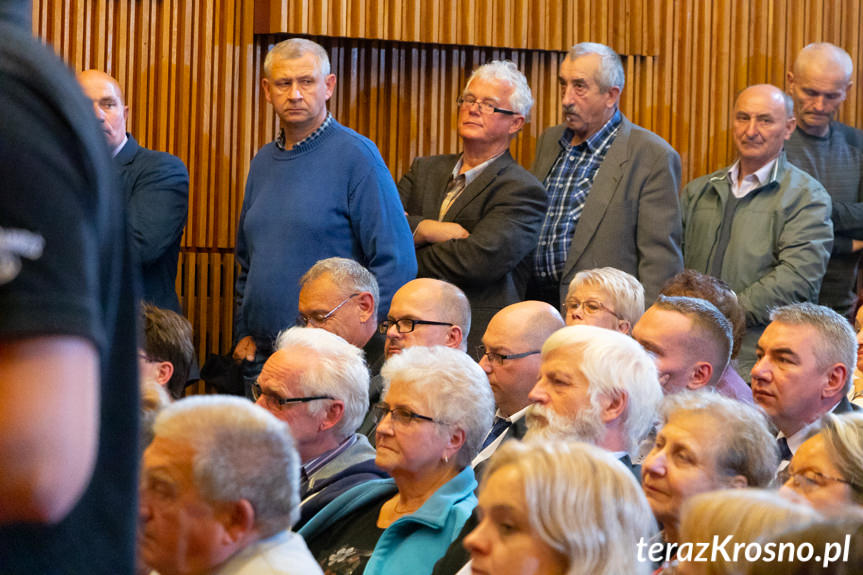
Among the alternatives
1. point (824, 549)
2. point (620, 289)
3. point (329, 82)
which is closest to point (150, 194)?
point (329, 82)

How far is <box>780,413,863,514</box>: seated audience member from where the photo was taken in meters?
2.10

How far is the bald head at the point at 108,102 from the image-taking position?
4355mm

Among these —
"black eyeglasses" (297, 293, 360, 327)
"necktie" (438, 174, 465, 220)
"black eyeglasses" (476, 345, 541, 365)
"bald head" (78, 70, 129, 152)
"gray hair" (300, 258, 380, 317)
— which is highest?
"bald head" (78, 70, 129, 152)

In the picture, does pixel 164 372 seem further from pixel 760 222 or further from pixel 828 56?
pixel 828 56

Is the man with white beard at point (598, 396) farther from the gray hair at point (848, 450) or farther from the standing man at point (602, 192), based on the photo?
the standing man at point (602, 192)

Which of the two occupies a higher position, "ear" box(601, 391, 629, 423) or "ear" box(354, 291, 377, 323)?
"ear" box(354, 291, 377, 323)

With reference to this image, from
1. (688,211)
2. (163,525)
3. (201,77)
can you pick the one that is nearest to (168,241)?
(201,77)

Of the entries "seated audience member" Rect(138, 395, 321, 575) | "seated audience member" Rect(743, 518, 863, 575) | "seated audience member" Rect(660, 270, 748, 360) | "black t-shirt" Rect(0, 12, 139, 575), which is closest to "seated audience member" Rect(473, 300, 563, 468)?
"seated audience member" Rect(660, 270, 748, 360)

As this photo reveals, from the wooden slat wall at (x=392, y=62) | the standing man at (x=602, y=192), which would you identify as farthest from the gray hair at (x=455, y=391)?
the wooden slat wall at (x=392, y=62)

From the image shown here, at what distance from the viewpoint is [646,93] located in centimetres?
544

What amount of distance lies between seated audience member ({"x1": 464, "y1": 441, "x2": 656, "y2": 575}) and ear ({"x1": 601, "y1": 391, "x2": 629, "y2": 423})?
3.07 feet

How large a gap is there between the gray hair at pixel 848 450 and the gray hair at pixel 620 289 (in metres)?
1.61

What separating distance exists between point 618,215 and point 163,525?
115 inches

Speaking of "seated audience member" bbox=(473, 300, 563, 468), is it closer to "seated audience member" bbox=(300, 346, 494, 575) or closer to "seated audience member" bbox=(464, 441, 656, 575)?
"seated audience member" bbox=(300, 346, 494, 575)
